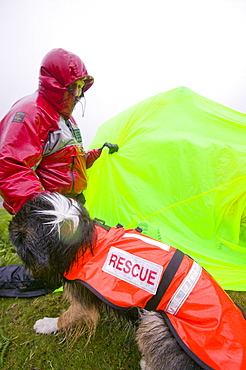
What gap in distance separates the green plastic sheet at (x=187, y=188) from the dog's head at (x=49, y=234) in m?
1.38

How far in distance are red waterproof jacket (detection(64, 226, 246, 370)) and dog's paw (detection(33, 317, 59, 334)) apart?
75cm

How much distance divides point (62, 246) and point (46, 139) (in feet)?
3.71

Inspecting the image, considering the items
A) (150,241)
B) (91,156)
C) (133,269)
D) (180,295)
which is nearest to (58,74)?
(91,156)

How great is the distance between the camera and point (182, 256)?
1392 mm

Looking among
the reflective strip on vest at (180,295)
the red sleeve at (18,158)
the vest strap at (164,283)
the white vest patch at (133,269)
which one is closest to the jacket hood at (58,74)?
the red sleeve at (18,158)

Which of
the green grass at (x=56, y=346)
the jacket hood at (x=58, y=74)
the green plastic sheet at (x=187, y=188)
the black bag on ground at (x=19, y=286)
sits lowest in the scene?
the black bag on ground at (x=19, y=286)

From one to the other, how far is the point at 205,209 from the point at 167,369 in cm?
190

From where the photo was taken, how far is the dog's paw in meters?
1.86

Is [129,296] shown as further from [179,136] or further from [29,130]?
[179,136]

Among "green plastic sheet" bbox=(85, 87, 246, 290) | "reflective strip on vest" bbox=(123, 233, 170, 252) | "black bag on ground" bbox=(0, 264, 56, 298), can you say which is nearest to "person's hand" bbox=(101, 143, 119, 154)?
"green plastic sheet" bbox=(85, 87, 246, 290)

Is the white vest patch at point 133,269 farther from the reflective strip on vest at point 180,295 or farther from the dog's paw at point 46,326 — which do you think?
the dog's paw at point 46,326

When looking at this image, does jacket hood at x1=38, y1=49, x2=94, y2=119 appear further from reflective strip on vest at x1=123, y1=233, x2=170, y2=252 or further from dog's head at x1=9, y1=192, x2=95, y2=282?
reflective strip on vest at x1=123, y1=233, x2=170, y2=252

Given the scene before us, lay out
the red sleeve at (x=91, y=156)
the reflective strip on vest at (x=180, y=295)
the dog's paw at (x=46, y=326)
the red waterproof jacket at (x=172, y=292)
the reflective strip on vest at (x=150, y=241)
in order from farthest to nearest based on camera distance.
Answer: the red sleeve at (x=91, y=156)
the dog's paw at (x=46, y=326)
the reflective strip on vest at (x=150, y=241)
the reflective strip on vest at (x=180, y=295)
the red waterproof jacket at (x=172, y=292)

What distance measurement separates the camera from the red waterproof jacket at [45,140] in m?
1.62
